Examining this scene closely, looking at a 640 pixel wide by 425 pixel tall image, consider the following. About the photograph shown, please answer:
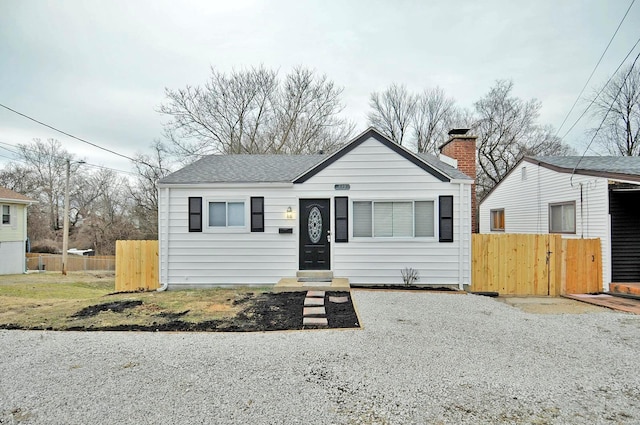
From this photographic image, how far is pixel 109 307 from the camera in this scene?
687cm

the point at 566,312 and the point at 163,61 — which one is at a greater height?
the point at 163,61

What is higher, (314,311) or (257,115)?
(257,115)

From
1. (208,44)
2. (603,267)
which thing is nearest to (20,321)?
(603,267)

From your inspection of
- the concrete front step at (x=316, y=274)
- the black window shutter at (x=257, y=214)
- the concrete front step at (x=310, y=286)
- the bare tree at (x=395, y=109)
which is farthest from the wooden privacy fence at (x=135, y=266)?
the bare tree at (x=395, y=109)

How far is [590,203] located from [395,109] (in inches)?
807

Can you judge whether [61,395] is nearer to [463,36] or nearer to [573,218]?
[573,218]

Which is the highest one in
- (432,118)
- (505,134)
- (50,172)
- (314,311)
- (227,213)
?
(432,118)

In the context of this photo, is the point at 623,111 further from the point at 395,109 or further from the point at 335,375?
the point at 335,375

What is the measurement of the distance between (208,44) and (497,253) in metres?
15.8

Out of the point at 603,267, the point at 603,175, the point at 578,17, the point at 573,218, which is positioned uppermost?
the point at 578,17

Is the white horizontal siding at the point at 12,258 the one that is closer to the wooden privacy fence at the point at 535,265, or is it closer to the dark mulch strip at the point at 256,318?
the dark mulch strip at the point at 256,318

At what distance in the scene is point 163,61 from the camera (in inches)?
621

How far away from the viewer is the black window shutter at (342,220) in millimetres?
8961

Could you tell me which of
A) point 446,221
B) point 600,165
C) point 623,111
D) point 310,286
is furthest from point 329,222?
point 623,111
